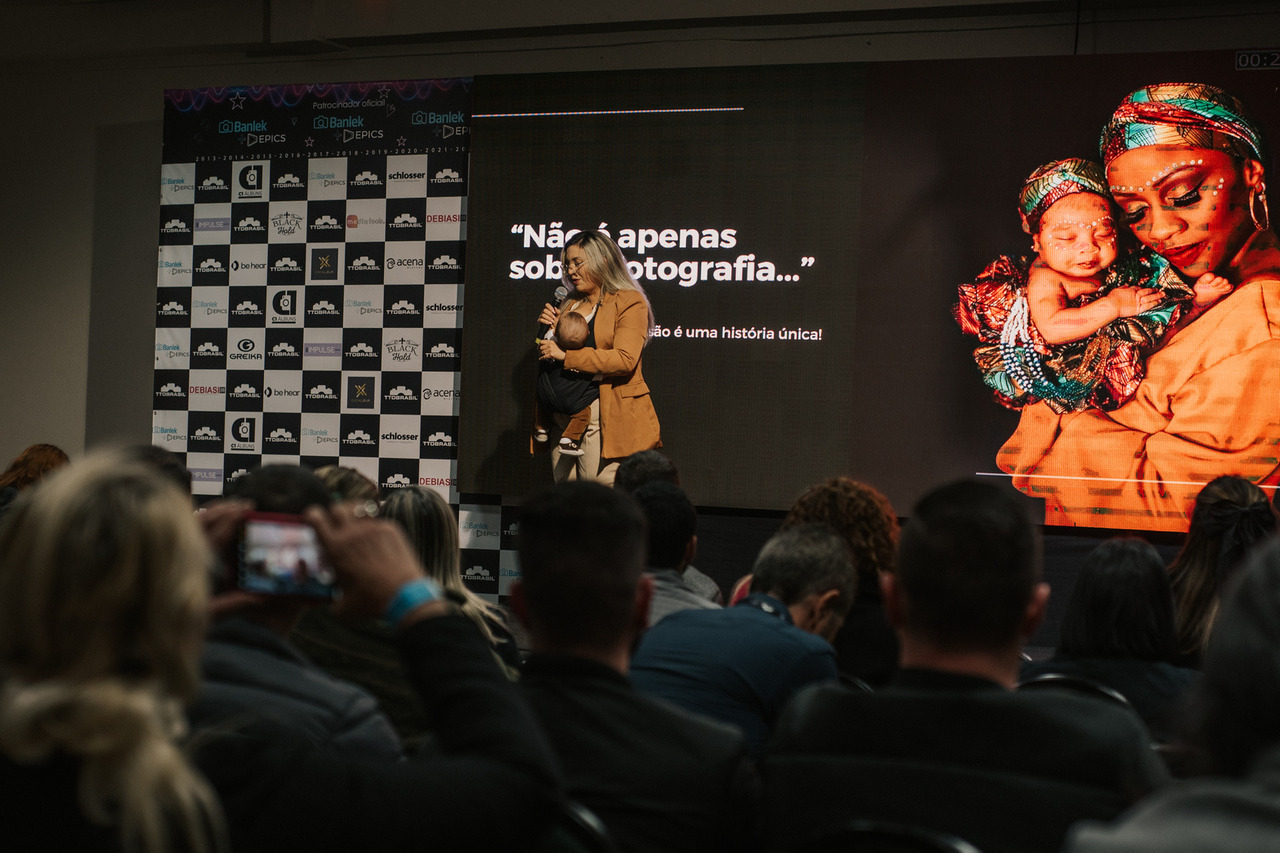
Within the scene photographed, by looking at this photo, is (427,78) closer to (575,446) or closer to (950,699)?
(575,446)

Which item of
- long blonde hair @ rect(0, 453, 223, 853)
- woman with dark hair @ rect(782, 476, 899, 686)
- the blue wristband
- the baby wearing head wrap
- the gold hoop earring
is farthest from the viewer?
the baby wearing head wrap

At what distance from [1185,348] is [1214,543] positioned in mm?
1672

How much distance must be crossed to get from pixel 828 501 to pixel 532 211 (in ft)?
8.91

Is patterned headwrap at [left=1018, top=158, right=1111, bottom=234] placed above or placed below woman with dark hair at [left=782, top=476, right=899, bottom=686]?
above

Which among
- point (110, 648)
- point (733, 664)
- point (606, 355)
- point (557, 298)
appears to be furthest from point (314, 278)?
point (110, 648)

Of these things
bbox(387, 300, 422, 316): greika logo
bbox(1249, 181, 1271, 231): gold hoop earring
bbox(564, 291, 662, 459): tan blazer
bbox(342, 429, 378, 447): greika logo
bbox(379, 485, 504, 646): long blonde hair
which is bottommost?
bbox(379, 485, 504, 646): long blonde hair

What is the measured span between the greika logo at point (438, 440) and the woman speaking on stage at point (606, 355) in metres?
0.72

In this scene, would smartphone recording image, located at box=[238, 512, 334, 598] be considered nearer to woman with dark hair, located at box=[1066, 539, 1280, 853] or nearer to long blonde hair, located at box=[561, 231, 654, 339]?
woman with dark hair, located at box=[1066, 539, 1280, 853]

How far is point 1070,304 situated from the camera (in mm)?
4297

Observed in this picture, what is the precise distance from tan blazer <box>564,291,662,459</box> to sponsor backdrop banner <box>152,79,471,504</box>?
35.4 inches

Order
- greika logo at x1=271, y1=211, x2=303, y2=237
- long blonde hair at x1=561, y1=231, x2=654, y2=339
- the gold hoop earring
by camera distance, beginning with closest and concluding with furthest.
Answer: the gold hoop earring, long blonde hair at x1=561, y1=231, x2=654, y2=339, greika logo at x1=271, y1=211, x2=303, y2=237

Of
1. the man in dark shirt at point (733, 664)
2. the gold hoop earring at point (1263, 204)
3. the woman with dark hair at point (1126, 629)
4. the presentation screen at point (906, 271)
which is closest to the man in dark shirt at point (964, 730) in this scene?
the man in dark shirt at point (733, 664)

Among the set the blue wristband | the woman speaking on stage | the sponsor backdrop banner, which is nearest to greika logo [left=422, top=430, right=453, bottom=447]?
the sponsor backdrop banner

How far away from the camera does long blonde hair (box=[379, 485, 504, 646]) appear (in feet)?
7.26
